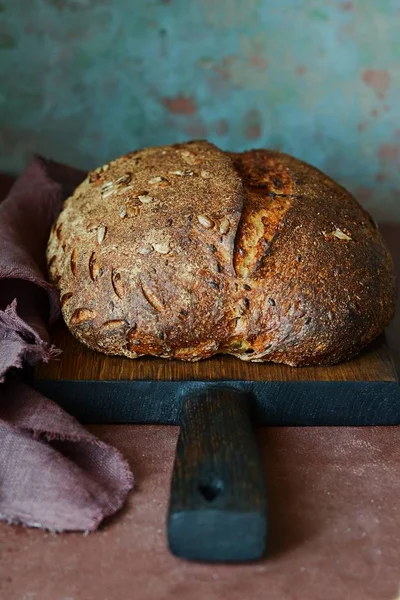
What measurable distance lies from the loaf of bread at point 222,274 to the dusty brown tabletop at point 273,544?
183mm

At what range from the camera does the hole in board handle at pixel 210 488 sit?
1148mm

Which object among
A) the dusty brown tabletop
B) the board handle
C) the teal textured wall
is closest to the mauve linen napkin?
the dusty brown tabletop

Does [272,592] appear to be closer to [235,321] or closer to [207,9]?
[235,321]

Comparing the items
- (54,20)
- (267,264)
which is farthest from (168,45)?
(267,264)

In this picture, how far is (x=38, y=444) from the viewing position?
4.24ft

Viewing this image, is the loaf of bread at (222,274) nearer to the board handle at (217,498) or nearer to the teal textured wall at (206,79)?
the board handle at (217,498)

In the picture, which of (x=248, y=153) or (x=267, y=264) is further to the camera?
(x=248, y=153)

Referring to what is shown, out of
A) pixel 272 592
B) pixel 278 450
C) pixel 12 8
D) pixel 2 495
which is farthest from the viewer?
pixel 12 8

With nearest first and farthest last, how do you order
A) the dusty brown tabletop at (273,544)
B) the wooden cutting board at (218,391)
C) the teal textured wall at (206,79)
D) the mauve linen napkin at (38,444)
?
the dusty brown tabletop at (273,544) → the mauve linen napkin at (38,444) → the wooden cutting board at (218,391) → the teal textured wall at (206,79)

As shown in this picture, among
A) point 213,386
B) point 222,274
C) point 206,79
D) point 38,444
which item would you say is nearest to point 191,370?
point 213,386

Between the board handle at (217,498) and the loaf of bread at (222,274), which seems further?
the loaf of bread at (222,274)

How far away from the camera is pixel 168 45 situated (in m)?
2.11

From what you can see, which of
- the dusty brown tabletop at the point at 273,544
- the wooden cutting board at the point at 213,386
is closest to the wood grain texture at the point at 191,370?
the wooden cutting board at the point at 213,386

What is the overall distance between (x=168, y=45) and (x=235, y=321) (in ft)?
3.30
